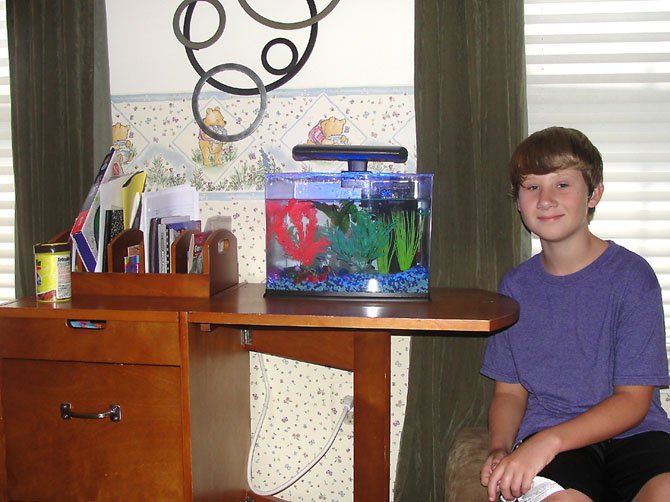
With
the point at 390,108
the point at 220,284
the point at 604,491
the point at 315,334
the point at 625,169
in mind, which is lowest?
the point at 604,491

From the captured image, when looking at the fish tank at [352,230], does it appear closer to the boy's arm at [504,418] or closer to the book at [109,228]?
the boy's arm at [504,418]

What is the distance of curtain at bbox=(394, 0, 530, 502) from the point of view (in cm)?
164

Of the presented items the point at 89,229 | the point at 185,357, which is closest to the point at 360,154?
the point at 185,357

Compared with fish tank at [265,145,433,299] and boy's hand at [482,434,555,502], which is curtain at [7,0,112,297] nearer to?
fish tank at [265,145,433,299]

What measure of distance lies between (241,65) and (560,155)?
984 mm

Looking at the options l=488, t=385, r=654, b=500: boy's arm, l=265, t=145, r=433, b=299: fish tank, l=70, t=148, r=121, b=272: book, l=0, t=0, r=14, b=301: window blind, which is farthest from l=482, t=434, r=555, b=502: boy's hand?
l=0, t=0, r=14, b=301: window blind

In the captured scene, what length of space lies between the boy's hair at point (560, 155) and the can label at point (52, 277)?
1172 millimetres

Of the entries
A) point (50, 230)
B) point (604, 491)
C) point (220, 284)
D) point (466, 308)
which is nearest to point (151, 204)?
point (220, 284)

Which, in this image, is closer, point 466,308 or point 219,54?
point 466,308

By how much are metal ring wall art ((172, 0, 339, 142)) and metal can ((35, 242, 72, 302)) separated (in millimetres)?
590

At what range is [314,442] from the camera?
6.31 ft

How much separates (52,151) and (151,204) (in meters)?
0.46

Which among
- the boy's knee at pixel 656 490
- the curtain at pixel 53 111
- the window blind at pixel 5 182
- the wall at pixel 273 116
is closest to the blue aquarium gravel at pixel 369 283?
the wall at pixel 273 116

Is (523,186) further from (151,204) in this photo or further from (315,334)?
(151,204)
